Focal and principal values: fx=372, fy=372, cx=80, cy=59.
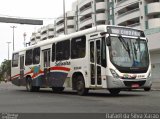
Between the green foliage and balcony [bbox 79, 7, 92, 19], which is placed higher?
balcony [bbox 79, 7, 92, 19]

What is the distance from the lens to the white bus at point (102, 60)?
55.8 ft

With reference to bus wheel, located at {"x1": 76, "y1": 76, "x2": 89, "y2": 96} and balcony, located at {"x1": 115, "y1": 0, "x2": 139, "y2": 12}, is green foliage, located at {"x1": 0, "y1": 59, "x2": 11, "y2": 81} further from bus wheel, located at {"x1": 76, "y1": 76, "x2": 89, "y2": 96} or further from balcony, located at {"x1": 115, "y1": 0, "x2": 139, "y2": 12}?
bus wheel, located at {"x1": 76, "y1": 76, "x2": 89, "y2": 96}

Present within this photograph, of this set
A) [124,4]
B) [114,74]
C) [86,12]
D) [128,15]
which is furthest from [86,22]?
[114,74]

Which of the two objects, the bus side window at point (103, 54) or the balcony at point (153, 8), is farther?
the balcony at point (153, 8)

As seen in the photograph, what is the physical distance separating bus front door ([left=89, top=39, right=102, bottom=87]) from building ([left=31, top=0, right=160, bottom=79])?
23394 mm

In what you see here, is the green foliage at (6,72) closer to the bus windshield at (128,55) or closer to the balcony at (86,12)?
the balcony at (86,12)

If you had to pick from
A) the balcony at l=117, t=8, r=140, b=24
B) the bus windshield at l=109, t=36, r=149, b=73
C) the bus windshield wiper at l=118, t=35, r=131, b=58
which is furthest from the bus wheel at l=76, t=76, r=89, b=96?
the balcony at l=117, t=8, r=140, b=24

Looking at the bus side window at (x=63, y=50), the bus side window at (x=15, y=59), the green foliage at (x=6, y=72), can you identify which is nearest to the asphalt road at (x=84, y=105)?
the bus side window at (x=63, y=50)

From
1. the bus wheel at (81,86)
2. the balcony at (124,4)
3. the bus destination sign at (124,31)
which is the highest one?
the balcony at (124,4)

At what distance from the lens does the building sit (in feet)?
144

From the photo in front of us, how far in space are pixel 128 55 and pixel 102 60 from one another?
126 centimetres

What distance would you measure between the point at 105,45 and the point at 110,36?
51 cm

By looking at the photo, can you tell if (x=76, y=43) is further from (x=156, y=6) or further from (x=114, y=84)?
(x=156, y=6)

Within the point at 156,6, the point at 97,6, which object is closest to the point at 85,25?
the point at 97,6
